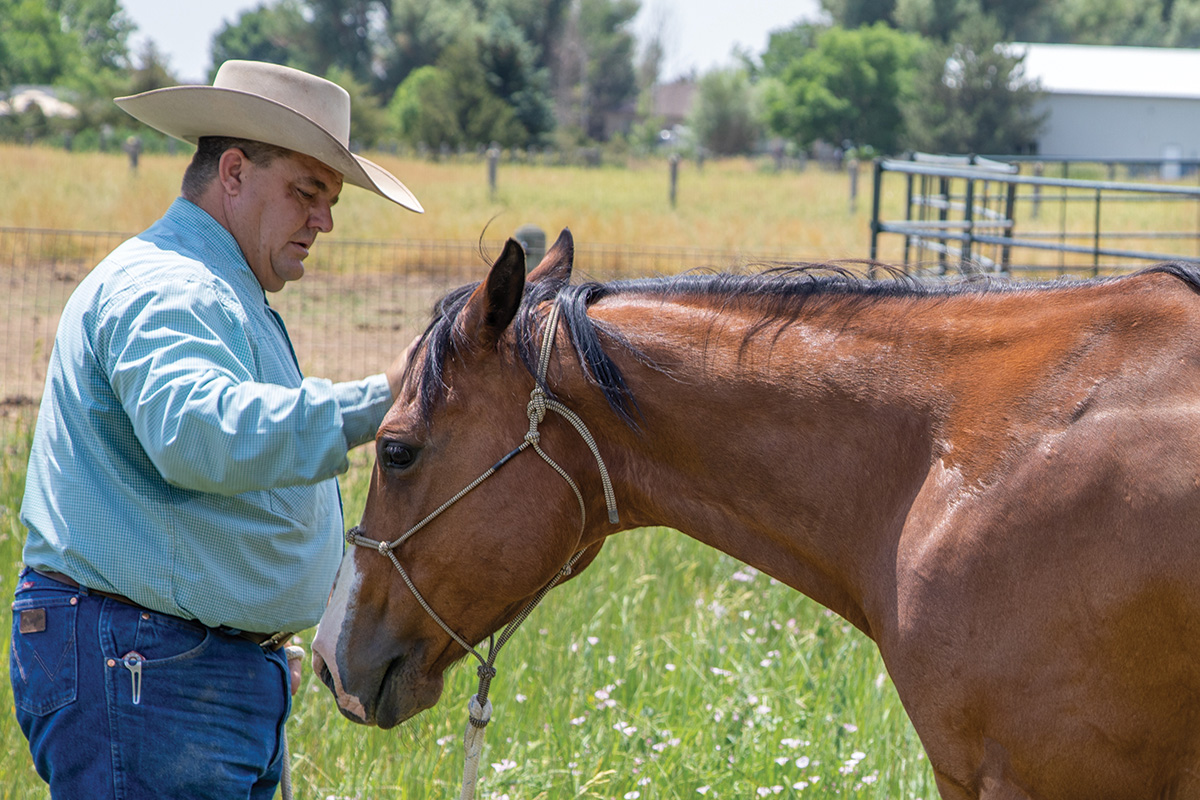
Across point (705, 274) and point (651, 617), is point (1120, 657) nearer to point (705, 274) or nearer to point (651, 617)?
point (705, 274)

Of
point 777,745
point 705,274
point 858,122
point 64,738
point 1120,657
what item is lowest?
point 777,745

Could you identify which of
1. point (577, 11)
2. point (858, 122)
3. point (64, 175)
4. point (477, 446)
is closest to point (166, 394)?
point (477, 446)

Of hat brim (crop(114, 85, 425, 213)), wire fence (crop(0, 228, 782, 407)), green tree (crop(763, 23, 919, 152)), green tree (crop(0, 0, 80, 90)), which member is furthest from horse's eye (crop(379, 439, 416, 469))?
green tree (crop(0, 0, 80, 90))

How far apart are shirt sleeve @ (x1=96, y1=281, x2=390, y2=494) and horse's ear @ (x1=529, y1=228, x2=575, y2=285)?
0.46m

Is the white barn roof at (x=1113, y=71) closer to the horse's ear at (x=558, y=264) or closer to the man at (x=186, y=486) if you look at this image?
the horse's ear at (x=558, y=264)

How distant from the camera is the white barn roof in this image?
49.7 m

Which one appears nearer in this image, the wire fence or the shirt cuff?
the shirt cuff

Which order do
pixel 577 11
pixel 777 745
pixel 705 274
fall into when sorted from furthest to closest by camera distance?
pixel 577 11 < pixel 777 745 < pixel 705 274

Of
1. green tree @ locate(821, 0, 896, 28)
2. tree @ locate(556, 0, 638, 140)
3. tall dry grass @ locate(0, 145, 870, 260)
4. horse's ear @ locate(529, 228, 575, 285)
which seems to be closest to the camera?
horse's ear @ locate(529, 228, 575, 285)

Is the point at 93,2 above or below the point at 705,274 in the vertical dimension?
above

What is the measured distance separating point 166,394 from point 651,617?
2.91 metres

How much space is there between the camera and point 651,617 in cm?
446

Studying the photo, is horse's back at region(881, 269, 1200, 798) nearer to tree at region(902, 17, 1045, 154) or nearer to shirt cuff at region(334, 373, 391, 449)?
shirt cuff at region(334, 373, 391, 449)

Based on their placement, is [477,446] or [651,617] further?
[651,617]
